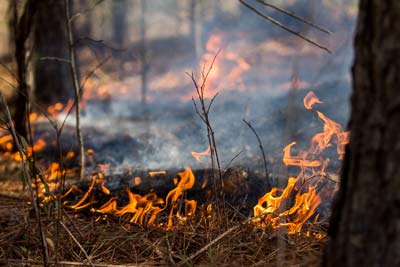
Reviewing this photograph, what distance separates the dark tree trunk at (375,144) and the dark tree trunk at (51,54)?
6.39 meters

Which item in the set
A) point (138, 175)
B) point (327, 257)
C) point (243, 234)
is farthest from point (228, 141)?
point (327, 257)

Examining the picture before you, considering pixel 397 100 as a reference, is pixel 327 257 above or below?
below

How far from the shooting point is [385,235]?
1404 millimetres

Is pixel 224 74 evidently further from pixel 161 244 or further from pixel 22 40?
pixel 161 244

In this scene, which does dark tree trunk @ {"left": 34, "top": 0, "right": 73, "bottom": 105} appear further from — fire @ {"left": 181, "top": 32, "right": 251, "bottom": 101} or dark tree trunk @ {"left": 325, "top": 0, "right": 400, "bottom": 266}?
Answer: dark tree trunk @ {"left": 325, "top": 0, "right": 400, "bottom": 266}

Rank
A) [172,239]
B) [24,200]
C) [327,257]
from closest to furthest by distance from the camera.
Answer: [327,257]
[172,239]
[24,200]

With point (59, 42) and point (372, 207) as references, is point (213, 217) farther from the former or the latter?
point (59, 42)

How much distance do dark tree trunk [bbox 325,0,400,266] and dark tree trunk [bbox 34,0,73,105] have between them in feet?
21.0

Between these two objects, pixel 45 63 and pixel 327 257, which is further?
pixel 45 63

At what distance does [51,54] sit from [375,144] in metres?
7.11

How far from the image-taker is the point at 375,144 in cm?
140

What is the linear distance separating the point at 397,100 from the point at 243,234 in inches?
59.0

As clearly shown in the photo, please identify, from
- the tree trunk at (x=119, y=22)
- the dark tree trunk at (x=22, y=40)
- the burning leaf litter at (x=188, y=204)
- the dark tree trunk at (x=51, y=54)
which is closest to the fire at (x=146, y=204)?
the burning leaf litter at (x=188, y=204)

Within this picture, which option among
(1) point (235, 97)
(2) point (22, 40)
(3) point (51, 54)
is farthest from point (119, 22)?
(2) point (22, 40)
